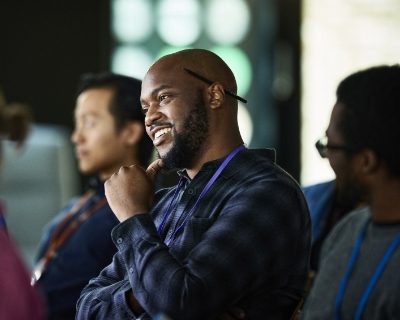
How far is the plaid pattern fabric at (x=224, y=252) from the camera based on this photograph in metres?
1.61

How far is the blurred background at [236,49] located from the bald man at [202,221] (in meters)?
3.50

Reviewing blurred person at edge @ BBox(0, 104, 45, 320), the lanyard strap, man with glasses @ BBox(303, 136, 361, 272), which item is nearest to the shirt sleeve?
→ blurred person at edge @ BBox(0, 104, 45, 320)

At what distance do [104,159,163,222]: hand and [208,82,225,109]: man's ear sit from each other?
0.19 meters

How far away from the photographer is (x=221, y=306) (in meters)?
1.62

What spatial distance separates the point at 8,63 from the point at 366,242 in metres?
3.88

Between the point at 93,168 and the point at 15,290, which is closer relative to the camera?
the point at 15,290

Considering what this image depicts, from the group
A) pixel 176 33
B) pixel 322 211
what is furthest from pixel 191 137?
pixel 176 33

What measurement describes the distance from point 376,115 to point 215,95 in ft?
1.21

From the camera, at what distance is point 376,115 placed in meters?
1.95

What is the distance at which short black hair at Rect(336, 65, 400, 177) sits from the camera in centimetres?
195

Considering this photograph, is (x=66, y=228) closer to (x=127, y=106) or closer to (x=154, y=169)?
(x=127, y=106)

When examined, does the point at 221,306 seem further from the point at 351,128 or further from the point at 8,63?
the point at 8,63

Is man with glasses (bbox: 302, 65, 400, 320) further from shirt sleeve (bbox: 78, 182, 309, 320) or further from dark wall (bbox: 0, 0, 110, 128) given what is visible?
dark wall (bbox: 0, 0, 110, 128)

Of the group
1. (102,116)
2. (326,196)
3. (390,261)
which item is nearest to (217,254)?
(390,261)
